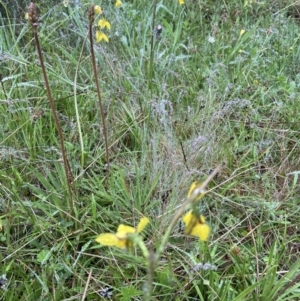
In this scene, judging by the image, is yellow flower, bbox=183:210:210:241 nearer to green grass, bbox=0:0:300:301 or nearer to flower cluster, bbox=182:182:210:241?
flower cluster, bbox=182:182:210:241

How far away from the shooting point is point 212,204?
143 cm

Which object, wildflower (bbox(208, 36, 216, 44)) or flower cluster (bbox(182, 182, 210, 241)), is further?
wildflower (bbox(208, 36, 216, 44))

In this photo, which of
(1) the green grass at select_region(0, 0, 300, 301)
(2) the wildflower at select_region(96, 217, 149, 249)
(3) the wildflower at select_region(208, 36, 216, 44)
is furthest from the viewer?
(3) the wildflower at select_region(208, 36, 216, 44)

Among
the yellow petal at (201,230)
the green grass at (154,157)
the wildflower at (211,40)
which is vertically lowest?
the green grass at (154,157)

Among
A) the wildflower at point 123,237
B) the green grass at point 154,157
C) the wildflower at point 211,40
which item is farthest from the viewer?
the wildflower at point 211,40

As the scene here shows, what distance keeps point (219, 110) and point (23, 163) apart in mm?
724

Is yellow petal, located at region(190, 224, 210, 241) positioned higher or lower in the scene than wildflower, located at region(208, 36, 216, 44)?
higher

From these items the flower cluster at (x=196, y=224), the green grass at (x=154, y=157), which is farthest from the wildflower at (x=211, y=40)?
the flower cluster at (x=196, y=224)

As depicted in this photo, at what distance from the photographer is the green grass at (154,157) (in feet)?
3.96

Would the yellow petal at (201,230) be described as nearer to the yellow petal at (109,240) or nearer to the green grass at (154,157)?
the yellow petal at (109,240)

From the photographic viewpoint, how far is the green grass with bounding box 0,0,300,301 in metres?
1.21

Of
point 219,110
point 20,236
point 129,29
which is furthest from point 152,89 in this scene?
point 20,236

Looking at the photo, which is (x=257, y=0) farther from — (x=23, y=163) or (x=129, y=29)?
(x=23, y=163)

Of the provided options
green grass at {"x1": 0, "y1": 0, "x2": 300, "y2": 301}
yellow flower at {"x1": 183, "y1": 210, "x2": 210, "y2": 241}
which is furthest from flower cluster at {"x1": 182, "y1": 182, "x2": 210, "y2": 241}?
green grass at {"x1": 0, "y1": 0, "x2": 300, "y2": 301}
